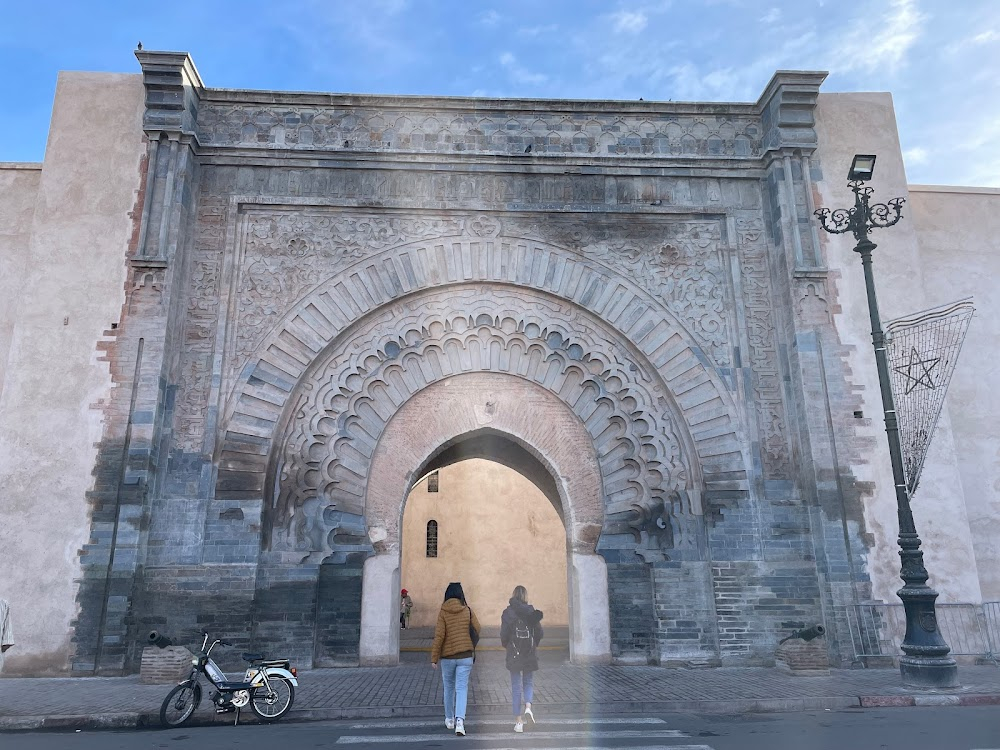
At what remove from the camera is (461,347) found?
985 centimetres

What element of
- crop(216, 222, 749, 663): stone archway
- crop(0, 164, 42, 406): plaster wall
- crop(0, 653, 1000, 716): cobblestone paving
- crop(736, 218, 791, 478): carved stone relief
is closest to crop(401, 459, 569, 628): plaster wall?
crop(216, 222, 749, 663): stone archway

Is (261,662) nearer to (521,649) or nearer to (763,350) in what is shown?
(521,649)

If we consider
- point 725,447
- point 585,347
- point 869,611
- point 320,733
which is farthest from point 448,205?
point 869,611

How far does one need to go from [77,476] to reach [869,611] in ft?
32.6

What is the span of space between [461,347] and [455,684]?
4.98m

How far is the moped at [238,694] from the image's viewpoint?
6156 millimetres

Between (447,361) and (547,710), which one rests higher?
(447,361)

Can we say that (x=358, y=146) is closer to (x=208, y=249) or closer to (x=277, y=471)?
(x=208, y=249)

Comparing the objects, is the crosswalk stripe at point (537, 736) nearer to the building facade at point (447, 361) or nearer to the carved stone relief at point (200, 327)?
the building facade at point (447, 361)

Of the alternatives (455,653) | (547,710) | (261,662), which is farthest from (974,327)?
(261,662)

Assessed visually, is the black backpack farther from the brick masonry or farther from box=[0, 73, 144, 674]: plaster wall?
box=[0, 73, 144, 674]: plaster wall

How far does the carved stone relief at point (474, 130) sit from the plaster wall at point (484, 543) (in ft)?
35.6

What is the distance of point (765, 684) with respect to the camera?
7.48m

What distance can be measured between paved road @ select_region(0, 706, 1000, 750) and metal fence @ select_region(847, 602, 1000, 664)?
7.08 ft
